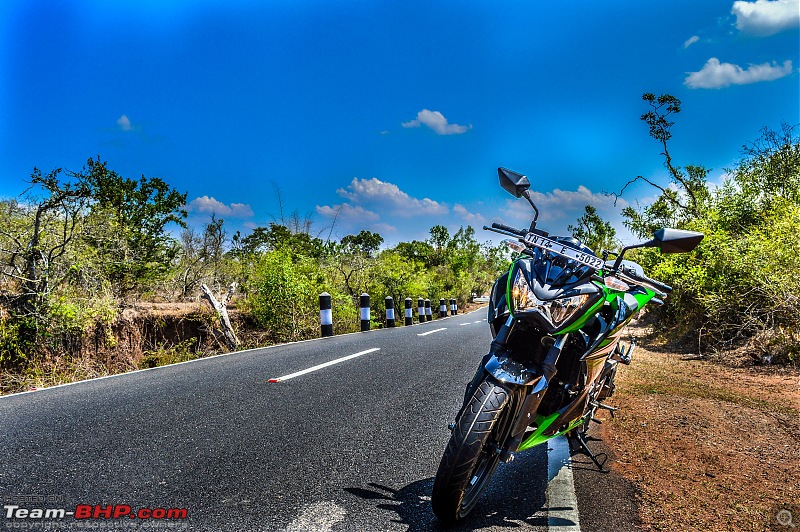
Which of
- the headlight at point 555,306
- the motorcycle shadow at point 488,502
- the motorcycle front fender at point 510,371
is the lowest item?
the motorcycle shadow at point 488,502

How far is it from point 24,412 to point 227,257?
1455cm

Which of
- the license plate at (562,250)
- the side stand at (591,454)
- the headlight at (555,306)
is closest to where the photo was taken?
the headlight at (555,306)

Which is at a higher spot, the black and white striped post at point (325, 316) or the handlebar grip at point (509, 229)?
the handlebar grip at point (509, 229)

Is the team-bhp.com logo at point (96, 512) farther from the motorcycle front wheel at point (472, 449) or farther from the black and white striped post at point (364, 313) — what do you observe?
the black and white striped post at point (364, 313)

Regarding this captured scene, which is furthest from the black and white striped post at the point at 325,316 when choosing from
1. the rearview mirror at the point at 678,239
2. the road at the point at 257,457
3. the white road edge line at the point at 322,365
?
the rearview mirror at the point at 678,239

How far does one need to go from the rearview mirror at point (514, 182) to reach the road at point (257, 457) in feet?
5.52

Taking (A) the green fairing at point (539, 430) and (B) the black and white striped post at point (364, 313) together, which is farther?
(B) the black and white striped post at point (364, 313)

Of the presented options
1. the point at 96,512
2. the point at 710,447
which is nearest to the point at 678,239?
the point at 710,447

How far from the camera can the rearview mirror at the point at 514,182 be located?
114 inches

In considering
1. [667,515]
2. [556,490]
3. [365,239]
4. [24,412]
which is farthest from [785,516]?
[365,239]

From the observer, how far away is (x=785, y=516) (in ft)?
7.98

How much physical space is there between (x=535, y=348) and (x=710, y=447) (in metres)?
1.82

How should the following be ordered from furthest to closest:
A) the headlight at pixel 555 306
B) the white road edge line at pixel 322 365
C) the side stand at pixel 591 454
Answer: the white road edge line at pixel 322 365 → the side stand at pixel 591 454 → the headlight at pixel 555 306

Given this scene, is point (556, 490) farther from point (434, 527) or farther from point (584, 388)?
point (434, 527)
